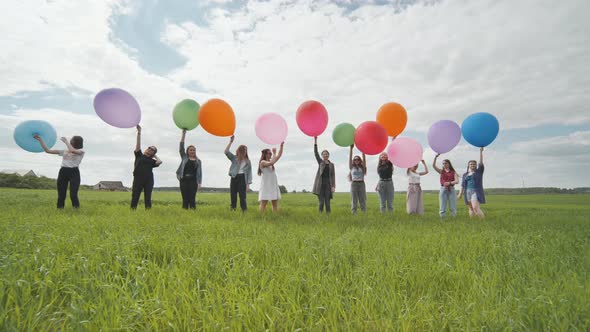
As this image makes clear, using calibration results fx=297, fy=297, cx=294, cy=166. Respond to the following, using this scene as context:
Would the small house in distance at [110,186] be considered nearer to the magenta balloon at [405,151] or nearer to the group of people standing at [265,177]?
the group of people standing at [265,177]

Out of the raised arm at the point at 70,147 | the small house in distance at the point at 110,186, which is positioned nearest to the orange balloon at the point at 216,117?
the raised arm at the point at 70,147

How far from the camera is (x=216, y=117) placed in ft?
25.9

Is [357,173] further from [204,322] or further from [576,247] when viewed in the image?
[204,322]

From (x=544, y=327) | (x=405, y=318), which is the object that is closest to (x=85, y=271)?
(x=405, y=318)

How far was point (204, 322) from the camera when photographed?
1809 millimetres

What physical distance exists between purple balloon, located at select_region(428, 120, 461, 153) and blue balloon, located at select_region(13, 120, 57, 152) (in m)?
10.7

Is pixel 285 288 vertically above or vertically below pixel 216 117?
below

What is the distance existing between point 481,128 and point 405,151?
208 cm

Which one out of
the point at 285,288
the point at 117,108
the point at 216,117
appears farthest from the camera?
the point at 216,117

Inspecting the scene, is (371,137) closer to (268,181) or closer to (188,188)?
(268,181)

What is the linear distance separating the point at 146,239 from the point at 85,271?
1024 millimetres

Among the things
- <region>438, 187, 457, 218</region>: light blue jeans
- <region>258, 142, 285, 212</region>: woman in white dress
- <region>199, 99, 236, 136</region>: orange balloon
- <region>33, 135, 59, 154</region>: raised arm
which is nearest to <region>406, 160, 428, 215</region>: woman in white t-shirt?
<region>438, 187, 457, 218</region>: light blue jeans

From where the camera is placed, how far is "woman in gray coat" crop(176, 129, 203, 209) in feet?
27.4

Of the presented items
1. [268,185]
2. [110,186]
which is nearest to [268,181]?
[268,185]
